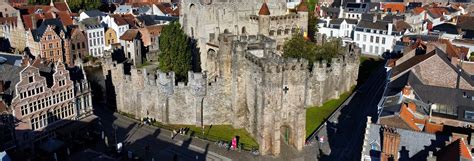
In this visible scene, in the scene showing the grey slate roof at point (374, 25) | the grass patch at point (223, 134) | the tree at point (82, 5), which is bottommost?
the grass patch at point (223, 134)

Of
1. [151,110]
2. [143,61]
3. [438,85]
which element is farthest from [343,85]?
[143,61]

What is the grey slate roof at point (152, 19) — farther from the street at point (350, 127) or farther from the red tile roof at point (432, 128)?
the red tile roof at point (432, 128)

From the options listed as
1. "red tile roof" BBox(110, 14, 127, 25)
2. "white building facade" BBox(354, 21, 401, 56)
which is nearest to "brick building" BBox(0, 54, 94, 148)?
"red tile roof" BBox(110, 14, 127, 25)

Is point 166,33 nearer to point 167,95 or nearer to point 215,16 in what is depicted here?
point 215,16

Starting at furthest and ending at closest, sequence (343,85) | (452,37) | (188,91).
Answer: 1. (452,37)
2. (343,85)
3. (188,91)

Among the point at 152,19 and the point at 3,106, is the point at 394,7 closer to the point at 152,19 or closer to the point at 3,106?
the point at 152,19

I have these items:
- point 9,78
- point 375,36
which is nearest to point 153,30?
point 375,36

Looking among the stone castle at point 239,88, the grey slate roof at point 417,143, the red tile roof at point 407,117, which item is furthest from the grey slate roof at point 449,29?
the grey slate roof at point 417,143
